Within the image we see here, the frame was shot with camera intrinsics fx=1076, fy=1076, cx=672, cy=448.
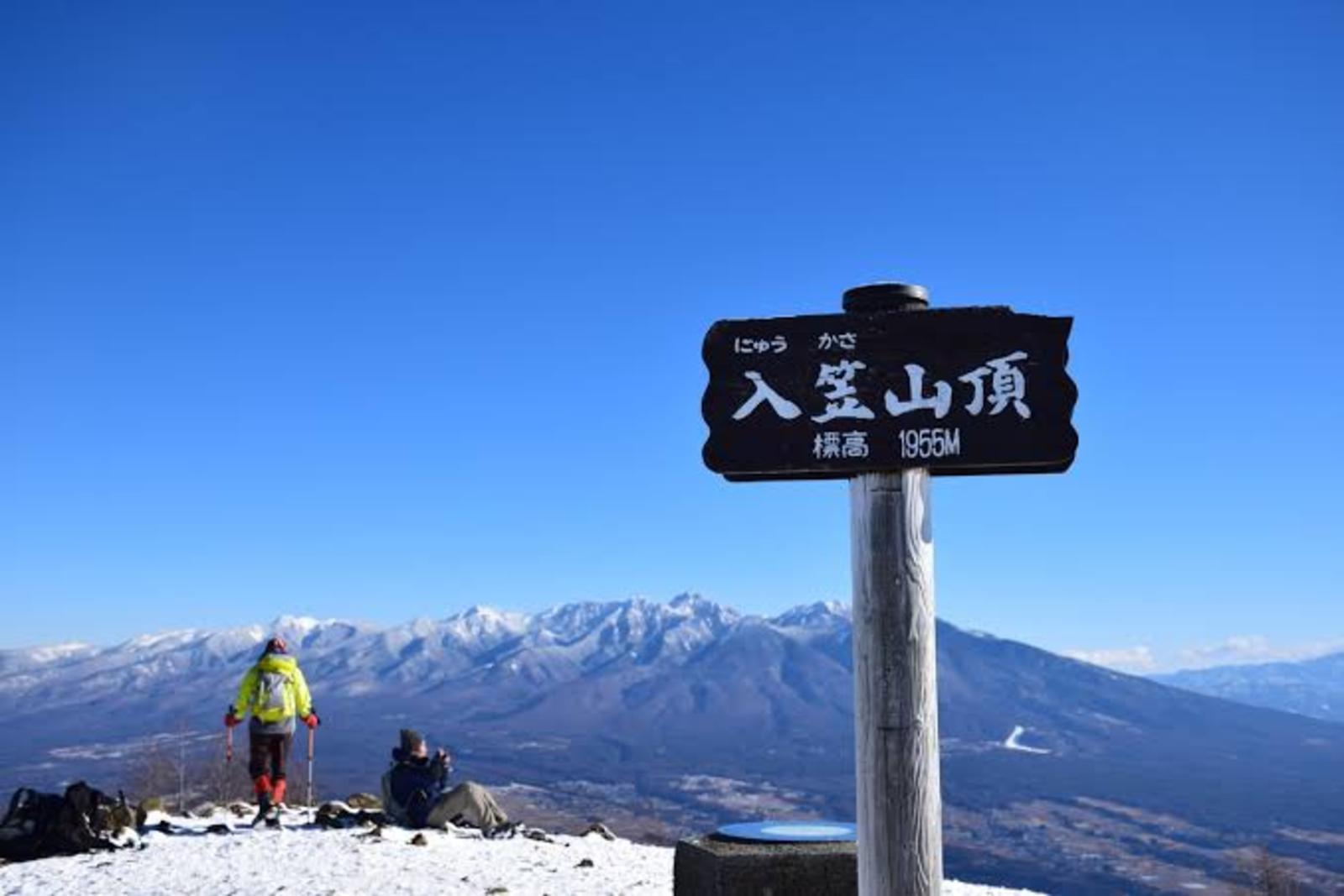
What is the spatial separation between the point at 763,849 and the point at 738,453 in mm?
4456

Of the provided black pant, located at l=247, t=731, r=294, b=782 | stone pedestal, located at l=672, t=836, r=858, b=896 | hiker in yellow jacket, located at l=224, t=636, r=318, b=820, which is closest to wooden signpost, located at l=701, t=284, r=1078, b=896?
stone pedestal, located at l=672, t=836, r=858, b=896

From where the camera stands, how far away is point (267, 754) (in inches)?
564

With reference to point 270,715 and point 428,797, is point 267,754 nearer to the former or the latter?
point 270,715

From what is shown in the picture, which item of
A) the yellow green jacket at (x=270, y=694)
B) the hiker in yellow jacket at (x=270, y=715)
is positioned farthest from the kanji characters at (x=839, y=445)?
the hiker in yellow jacket at (x=270, y=715)

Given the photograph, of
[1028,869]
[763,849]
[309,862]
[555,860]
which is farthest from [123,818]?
[1028,869]

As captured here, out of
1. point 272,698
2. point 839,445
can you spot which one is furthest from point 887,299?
point 272,698

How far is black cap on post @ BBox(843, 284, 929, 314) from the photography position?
5281 mm

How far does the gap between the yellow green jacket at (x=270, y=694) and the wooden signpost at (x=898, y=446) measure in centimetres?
1065

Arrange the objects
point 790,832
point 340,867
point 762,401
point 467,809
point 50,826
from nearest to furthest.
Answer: point 762,401
point 790,832
point 340,867
point 50,826
point 467,809

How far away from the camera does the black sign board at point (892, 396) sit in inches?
199

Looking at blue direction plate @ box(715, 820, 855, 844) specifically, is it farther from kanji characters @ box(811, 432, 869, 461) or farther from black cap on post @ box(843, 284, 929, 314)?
black cap on post @ box(843, 284, 929, 314)

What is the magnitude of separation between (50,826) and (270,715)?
2.71 m

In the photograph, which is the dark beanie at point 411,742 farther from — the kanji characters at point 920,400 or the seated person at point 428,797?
the kanji characters at point 920,400

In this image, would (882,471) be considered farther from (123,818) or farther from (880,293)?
(123,818)
